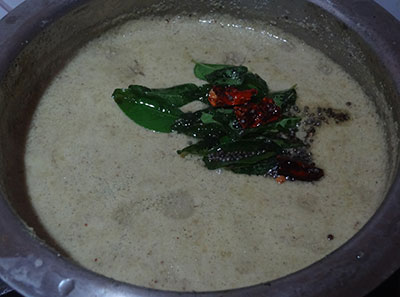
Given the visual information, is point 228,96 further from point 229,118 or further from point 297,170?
point 297,170

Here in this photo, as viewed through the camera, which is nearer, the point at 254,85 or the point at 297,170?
the point at 297,170

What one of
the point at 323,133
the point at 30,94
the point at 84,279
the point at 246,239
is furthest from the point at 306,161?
the point at 30,94

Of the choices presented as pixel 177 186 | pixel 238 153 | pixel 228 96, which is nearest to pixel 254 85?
A: pixel 228 96

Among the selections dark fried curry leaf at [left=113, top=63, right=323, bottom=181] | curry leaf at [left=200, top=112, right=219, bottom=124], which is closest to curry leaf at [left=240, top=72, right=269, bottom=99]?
dark fried curry leaf at [left=113, top=63, right=323, bottom=181]

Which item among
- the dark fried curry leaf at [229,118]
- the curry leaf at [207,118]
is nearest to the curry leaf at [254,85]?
the dark fried curry leaf at [229,118]

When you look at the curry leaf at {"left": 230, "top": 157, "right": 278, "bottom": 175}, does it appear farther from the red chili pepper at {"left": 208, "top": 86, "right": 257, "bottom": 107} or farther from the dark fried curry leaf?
the red chili pepper at {"left": 208, "top": 86, "right": 257, "bottom": 107}

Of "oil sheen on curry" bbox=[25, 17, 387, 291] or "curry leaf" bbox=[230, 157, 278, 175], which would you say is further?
"curry leaf" bbox=[230, 157, 278, 175]
